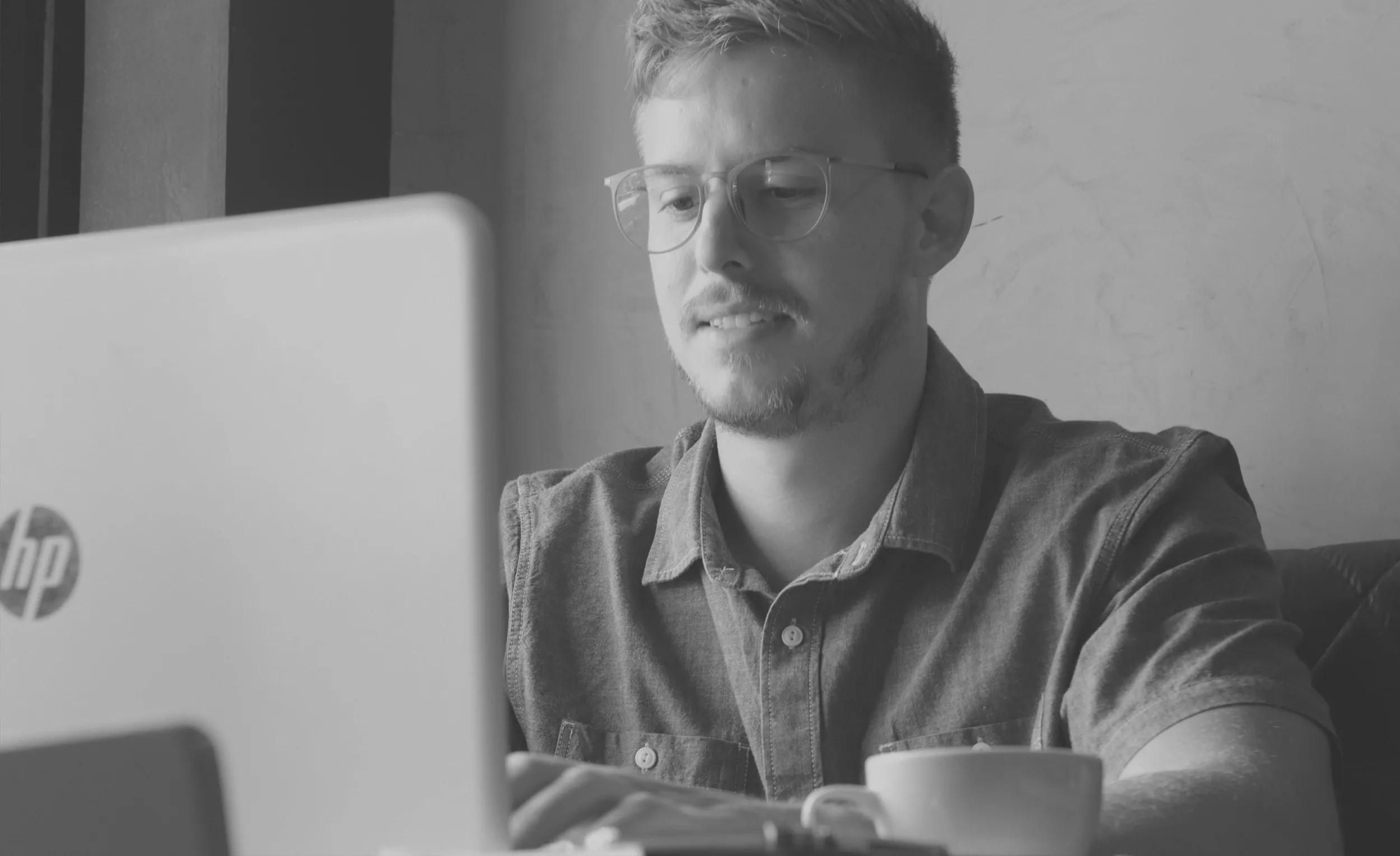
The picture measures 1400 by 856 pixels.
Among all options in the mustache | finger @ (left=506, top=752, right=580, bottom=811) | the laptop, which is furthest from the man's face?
the laptop

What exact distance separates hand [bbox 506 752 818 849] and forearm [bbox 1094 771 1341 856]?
27 cm

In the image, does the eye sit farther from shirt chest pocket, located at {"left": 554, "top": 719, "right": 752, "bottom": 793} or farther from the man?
shirt chest pocket, located at {"left": 554, "top": 719, "right": 752, "bottom": 793}

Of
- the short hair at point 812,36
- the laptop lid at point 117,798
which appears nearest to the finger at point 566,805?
the laptop lid at point 117,798

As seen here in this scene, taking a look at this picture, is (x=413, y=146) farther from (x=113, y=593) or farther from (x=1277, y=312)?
(x=113, y=593)

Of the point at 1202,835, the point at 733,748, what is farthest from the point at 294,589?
the point at 733,748

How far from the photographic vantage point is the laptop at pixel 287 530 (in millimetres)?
553

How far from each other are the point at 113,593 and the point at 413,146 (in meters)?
1.84

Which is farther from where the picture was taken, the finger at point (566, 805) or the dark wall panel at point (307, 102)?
the dark wall panel at point (307, 102)

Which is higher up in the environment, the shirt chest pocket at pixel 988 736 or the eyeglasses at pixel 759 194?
the eyeglasses at pixel 759 194

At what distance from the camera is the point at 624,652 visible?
153 centimetres

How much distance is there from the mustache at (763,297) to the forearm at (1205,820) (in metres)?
0.63

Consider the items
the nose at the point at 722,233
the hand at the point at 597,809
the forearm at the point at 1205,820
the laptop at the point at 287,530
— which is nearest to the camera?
the laptop at the point at 287,530

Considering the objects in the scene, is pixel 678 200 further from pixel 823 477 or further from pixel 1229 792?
pixel 1229 792

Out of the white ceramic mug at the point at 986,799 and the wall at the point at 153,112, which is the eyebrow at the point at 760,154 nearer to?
the wall at the point at 153,112
